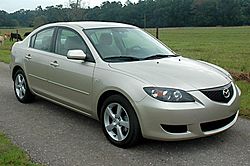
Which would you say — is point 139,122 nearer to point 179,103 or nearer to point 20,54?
point 179,103

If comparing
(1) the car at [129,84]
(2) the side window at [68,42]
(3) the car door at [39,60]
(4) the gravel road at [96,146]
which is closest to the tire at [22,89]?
(3) the car door at [39,60]

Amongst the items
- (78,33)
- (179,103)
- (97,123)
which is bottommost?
(97,123)

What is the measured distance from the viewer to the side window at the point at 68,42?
517 cm

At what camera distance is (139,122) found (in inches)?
161

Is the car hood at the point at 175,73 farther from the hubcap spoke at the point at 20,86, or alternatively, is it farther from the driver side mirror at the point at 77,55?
the hubcap spoke at the point at 20,86

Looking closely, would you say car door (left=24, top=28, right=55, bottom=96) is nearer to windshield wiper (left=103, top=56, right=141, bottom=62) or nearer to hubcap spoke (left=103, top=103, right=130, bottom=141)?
windshield wiper (left=103, top=56, right=141, bottom=62)

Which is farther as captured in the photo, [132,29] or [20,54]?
[20,54]

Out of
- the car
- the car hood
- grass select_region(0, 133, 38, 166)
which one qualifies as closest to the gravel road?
grass select_region(0, 133, 38, 166)

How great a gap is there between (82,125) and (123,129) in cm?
111

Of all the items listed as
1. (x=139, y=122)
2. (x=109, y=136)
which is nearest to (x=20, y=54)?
(x=109, y=136)

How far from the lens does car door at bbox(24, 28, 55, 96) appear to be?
19.0 ft

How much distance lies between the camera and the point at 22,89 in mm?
6711

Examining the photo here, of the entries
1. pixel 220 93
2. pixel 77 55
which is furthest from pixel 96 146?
pixel 220 93

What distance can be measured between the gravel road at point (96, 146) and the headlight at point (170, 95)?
68 cm
